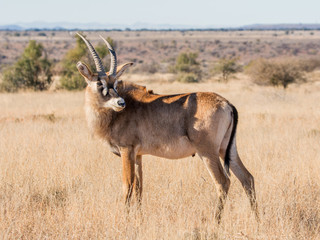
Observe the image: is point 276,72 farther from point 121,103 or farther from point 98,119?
point 121,103

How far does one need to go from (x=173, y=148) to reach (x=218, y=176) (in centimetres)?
65

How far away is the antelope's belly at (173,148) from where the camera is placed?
5494 millimetres

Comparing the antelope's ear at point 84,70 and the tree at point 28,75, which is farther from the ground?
the antelope's ear at point 84,70

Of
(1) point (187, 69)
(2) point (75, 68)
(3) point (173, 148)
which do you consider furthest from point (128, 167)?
(1) point (187, 69)

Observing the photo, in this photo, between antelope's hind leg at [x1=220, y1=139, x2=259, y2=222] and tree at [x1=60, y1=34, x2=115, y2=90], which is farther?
tree at [x1=60, y1=34, x2=115, y2=90]

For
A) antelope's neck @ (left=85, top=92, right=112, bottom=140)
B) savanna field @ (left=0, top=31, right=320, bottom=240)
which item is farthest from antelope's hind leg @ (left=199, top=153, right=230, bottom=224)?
antelope's neck @ (left=85, top=92, right=112, bottom=140)

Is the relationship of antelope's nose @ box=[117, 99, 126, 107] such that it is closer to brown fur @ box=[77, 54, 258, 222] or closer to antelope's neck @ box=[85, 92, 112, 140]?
brown fur @ box=[77, 54, 258, 222]

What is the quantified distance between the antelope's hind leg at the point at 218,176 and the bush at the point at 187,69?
25866 millimetres

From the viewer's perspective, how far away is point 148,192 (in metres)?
6.42

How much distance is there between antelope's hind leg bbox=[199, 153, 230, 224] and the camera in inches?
214

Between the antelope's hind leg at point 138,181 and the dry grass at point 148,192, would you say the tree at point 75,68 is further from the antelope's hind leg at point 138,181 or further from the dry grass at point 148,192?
the antelope's hind leg at point 138,181

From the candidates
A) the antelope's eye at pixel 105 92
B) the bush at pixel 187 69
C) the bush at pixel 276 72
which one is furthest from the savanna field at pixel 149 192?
the bush at pixel 187 69

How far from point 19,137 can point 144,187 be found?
412 centimetres

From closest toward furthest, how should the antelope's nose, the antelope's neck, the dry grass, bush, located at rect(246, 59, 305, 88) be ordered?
the dry grass → the antelope's nose → the antelope's neck → bush, located at rect(246, 59, 305, 88)
